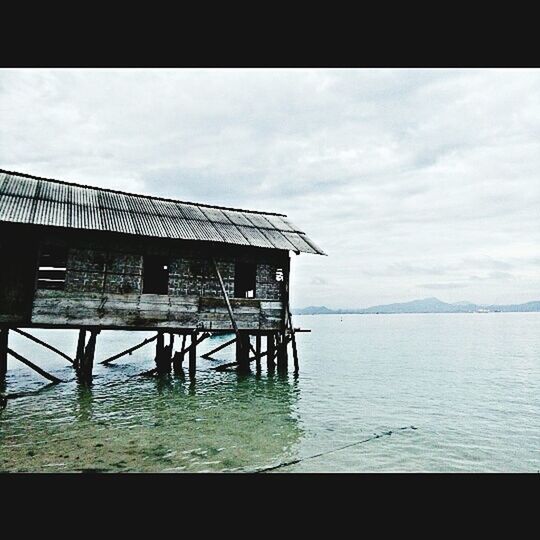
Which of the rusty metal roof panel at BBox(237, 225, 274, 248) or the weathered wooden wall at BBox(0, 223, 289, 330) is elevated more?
the rusty metal roof panel at BBox(237, 225, 274, 248)

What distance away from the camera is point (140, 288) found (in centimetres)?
1647

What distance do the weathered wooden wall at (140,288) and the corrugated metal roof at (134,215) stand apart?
1.97 ft

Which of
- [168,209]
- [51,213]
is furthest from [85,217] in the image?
[168,209]

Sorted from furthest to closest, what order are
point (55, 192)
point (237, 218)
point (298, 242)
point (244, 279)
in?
A: 1. point (244, 279)
2. point (237, 218)
3. point (298, 242)
4. point (55, 192)

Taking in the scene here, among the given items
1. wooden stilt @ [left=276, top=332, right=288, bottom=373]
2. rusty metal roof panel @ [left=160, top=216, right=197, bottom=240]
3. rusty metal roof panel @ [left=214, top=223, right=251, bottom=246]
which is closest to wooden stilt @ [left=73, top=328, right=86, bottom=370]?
rusty metal roof panel @ [left=160, top=216, right=197, bottom=240]

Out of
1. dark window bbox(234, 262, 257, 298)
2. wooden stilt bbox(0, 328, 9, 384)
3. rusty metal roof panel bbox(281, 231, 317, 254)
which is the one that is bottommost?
wooden stilt bbox(0, 328, 9, 384)

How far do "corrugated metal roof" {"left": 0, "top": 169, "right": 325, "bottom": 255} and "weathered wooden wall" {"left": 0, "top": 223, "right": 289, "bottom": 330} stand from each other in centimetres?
60

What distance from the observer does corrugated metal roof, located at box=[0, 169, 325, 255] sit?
14.7 meters

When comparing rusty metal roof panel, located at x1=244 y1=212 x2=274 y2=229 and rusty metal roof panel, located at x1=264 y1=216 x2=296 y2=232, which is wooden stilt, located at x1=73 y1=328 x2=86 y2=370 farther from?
rusty metal roof panel, located at x1=264 y1=216 x2=296 y2=232

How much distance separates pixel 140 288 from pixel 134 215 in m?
3.03

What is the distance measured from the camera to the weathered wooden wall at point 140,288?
50.1ft

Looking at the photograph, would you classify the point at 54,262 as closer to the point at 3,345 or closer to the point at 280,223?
the point at 3,345

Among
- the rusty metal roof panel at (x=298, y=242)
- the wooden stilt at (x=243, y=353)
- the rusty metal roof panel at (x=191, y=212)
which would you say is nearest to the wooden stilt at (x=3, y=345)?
the rusty metal roof panel at (x=191, y=212)
